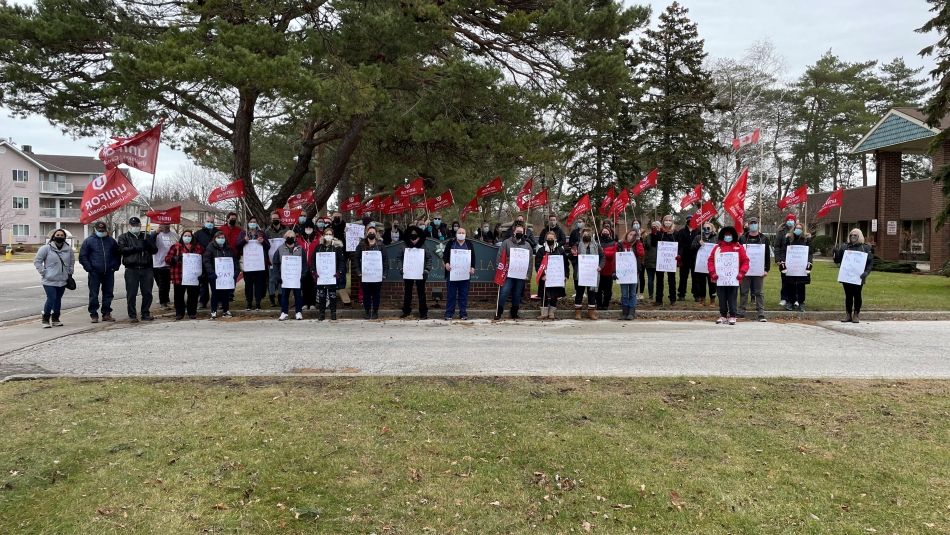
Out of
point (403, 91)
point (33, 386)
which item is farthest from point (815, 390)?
point (403, 91)

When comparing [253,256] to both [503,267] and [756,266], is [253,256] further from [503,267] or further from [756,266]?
[756,266]

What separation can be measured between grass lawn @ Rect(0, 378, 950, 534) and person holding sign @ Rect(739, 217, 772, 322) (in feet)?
18.7

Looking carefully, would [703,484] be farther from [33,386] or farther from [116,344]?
[116,344]

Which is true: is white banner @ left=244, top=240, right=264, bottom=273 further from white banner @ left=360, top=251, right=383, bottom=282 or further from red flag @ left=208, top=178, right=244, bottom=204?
white banner @ left=360, top=251, right=383, bottom=282

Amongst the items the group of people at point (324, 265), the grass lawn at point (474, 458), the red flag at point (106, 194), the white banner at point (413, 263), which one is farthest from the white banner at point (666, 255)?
the red flag at point (106, 194)

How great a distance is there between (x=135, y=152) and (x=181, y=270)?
2.67m

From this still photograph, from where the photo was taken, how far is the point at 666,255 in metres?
13.6

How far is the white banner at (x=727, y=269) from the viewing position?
1131 centimetres

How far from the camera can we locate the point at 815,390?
6.46 meters

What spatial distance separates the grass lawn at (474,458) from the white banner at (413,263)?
5.63 metres

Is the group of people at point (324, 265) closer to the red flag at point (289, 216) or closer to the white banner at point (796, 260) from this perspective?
the white banner at point (796, 260)

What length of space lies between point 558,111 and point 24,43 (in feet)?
38.5

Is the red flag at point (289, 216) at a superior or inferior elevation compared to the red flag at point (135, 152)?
inferior

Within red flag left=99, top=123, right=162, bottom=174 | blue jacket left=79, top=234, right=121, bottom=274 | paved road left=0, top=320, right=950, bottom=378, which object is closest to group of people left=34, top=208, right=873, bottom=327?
blue jacket left=79, top=234, right=121, bottom=274
